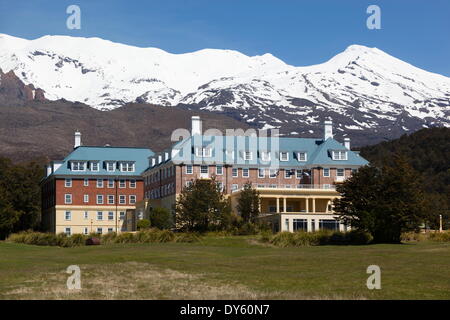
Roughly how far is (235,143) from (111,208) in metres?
19.1

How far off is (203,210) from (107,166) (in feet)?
100

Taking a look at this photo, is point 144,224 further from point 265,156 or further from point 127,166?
point 127,166

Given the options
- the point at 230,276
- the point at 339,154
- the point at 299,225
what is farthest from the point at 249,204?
the point at 230,276

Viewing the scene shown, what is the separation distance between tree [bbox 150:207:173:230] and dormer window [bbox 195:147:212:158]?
947cm

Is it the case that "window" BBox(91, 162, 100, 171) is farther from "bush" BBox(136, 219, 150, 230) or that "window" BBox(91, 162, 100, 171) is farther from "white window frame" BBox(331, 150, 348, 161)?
"white window frame" BBox(331, 150, 348, 161)

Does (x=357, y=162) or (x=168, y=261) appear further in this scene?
(x=357, y=162)

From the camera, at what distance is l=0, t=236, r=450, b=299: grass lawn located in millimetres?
29953

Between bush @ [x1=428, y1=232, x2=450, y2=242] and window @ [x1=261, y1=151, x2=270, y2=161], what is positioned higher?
window @ [x1=261, y1=151, x2=270, y2=161]

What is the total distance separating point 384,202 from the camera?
69250 mm

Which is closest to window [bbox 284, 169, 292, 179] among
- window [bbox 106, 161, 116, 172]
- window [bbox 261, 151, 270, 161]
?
window [bbox 261, 151, 270, 161]

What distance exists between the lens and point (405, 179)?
230ft

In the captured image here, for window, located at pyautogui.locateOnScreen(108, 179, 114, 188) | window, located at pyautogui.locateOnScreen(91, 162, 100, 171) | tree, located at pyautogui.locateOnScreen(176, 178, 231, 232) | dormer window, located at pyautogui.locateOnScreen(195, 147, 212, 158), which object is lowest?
tree, located at pyautogui.locateOnScreen(176, 178, 231, 232)

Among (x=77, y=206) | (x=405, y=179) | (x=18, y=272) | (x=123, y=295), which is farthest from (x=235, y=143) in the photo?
(x=123, y=295)
